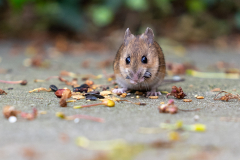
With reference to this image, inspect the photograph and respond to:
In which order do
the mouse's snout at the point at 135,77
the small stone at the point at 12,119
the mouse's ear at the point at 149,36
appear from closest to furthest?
the small stone at the point at 12,119, the mouse's snout at the point at 135,77, the mouse's ear at the point at 149,36

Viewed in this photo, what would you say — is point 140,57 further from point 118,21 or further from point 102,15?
point 118,21

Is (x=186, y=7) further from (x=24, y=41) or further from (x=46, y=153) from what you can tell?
(x=46, y=153)

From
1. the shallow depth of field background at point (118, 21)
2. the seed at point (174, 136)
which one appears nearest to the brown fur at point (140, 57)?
the seed at point (174, 136)

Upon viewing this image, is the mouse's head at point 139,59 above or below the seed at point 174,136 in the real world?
above

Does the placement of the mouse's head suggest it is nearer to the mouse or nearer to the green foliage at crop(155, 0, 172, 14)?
the mouse

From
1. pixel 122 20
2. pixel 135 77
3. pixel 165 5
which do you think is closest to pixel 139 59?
pixel 135 77

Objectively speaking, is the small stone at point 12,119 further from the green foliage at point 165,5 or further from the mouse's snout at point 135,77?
the green foliage at point 165,5
